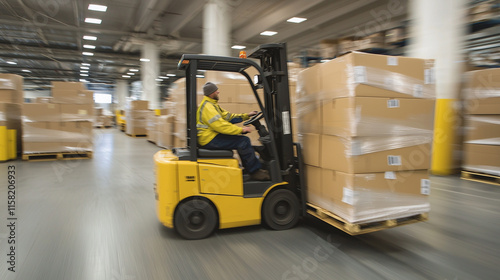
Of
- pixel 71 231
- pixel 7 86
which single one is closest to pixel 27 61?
pixel 7 86

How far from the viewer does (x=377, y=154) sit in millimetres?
2613

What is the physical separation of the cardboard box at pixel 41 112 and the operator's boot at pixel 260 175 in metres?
6.78

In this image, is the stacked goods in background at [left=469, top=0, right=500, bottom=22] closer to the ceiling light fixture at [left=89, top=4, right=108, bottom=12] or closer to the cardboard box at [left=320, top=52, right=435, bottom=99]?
the cardboard box at [left=320, top=52, right=435, bottom=99]

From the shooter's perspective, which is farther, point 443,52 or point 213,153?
point 443,52

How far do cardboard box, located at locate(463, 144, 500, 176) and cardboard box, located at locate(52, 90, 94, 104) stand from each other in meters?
8.81

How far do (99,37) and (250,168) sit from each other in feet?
56.0

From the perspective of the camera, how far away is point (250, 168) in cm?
314

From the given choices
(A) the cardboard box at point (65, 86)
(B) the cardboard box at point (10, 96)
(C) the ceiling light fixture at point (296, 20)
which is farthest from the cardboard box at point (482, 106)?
(B) the cardboard box at point (10, 96)

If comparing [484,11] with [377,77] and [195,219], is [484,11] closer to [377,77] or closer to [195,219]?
[377,77]

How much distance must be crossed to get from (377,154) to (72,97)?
25.9 ft

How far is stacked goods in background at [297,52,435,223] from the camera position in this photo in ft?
8.35

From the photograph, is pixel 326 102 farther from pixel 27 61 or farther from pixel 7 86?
pixel 27 61

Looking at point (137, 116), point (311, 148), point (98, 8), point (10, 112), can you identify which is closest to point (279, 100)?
point (311, 148)

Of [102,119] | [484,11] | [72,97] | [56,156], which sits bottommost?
[56,156]
